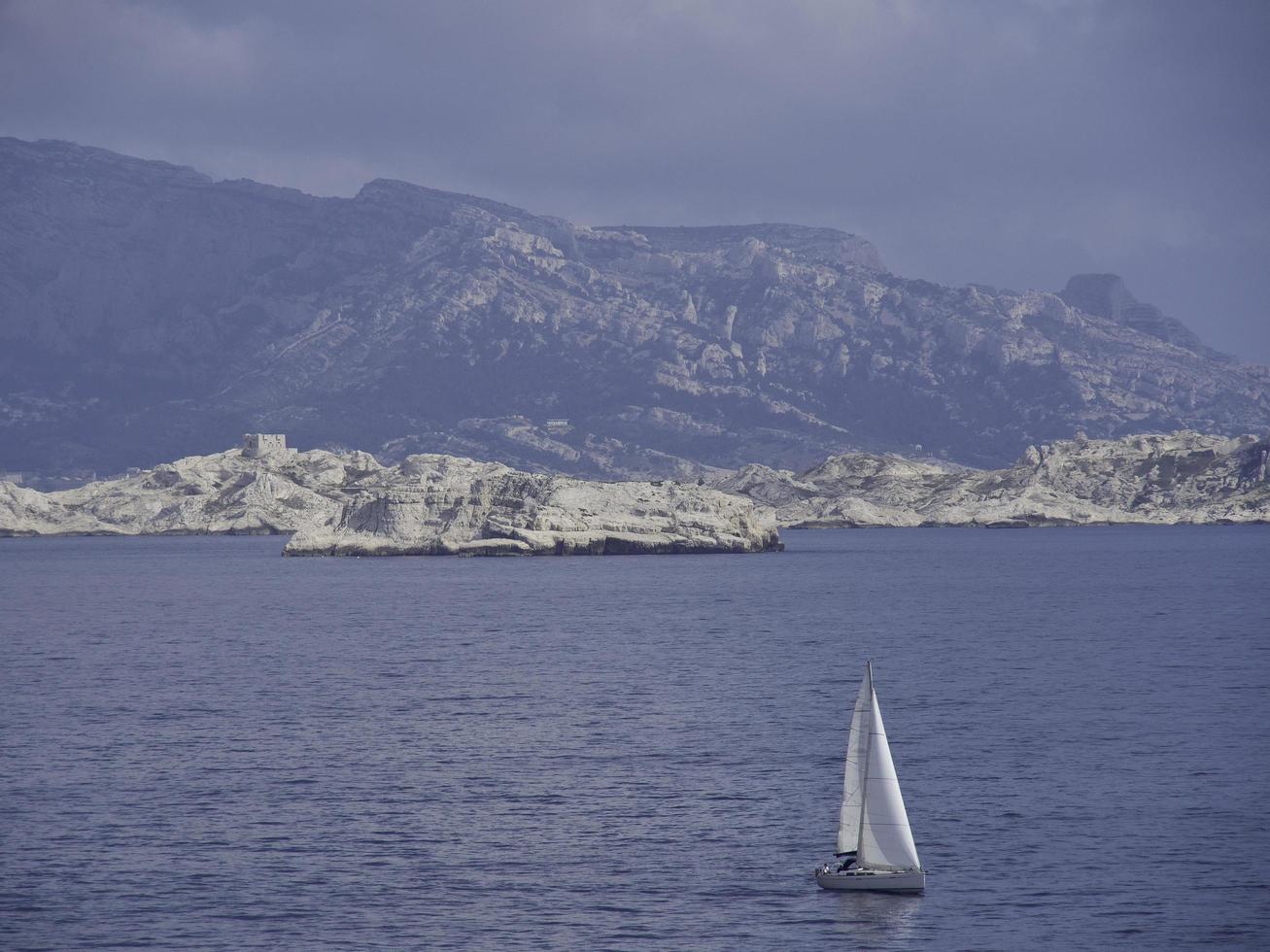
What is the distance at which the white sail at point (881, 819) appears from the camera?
4221cm

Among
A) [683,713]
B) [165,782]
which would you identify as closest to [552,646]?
[683,713]

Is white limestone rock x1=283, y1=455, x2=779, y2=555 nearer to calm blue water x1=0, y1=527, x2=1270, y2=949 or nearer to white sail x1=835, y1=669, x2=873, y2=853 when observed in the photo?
calm blue water x1=0, y1=527, x2=1270, y2=949

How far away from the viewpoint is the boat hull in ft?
139

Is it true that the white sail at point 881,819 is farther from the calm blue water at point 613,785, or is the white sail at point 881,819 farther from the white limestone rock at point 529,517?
the white limestone rock at point 529,517

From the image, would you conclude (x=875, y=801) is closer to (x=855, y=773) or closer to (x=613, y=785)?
(x=855, y=773)

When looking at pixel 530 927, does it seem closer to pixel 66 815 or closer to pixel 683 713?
pixel 66 815

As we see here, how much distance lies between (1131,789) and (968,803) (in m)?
5.84

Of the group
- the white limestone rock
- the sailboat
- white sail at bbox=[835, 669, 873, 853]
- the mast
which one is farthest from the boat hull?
the white limestone rock

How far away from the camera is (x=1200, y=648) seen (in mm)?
95438

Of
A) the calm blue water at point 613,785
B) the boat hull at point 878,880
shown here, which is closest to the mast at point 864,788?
the boat hull at point 878,880

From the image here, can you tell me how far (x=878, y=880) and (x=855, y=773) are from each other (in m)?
2.78

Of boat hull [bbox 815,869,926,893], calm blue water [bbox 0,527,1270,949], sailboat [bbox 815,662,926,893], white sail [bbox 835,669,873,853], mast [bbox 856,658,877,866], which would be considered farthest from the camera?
boat hull [bbox 815,869,926,893]

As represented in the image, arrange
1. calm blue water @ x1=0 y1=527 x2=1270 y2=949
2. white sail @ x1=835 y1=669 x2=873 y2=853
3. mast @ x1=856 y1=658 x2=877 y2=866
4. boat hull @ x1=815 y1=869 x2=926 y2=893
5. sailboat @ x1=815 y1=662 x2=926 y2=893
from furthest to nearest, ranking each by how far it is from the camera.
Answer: boat hull @ x1=815 y1=869 x2=926 y2=893, sailboat @ x1=815 y1=662 x2=926 y2=893, mast @ x1=856 y1=658 x2=877 y2=866, white sail @ x1=835 y1=669 x2=873 y2=853, calm blue water @ x1=0 y1=527 x2=1270 y2=949

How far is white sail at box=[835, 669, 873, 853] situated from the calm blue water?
203 cm
